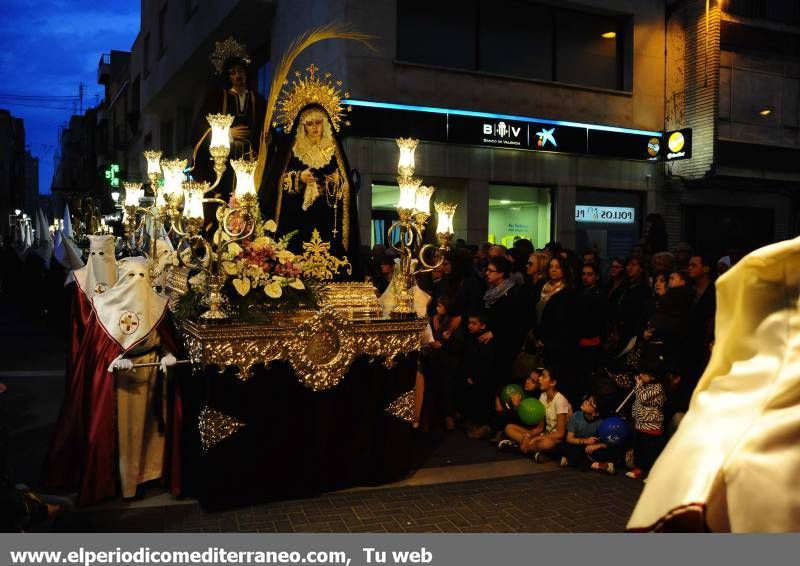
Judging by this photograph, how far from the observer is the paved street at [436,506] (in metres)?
4.86

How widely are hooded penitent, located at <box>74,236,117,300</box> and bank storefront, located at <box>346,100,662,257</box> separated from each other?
25.5 ft

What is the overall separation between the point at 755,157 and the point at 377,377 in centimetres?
1455

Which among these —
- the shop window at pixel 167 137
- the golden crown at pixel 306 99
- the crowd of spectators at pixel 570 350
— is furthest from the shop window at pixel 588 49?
the shop window at pixel 167 137

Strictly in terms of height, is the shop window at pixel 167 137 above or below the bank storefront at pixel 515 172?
above

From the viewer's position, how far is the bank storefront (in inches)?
539

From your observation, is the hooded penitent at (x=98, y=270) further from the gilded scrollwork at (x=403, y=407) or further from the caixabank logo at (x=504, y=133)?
the caixabank logo at (x=504, y=133)

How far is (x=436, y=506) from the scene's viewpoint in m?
5.29

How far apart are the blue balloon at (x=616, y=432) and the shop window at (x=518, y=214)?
31.0 feet

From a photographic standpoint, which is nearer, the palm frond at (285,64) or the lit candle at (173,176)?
the lit candle at (173,176)

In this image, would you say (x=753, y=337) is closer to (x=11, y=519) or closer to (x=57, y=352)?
(x=11, y=519)

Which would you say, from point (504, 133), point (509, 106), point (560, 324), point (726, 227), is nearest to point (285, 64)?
point (560, 324)

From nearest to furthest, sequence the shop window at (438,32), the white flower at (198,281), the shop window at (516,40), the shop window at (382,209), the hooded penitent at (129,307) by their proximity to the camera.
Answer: the hooded penitent at (129,307), the white flower at (198,281), the shop window at (382,209), the shop window at (438,32), the shop window at (516,40)

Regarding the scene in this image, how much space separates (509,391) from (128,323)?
3.85 metres

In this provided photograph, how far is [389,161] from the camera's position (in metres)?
13.8
